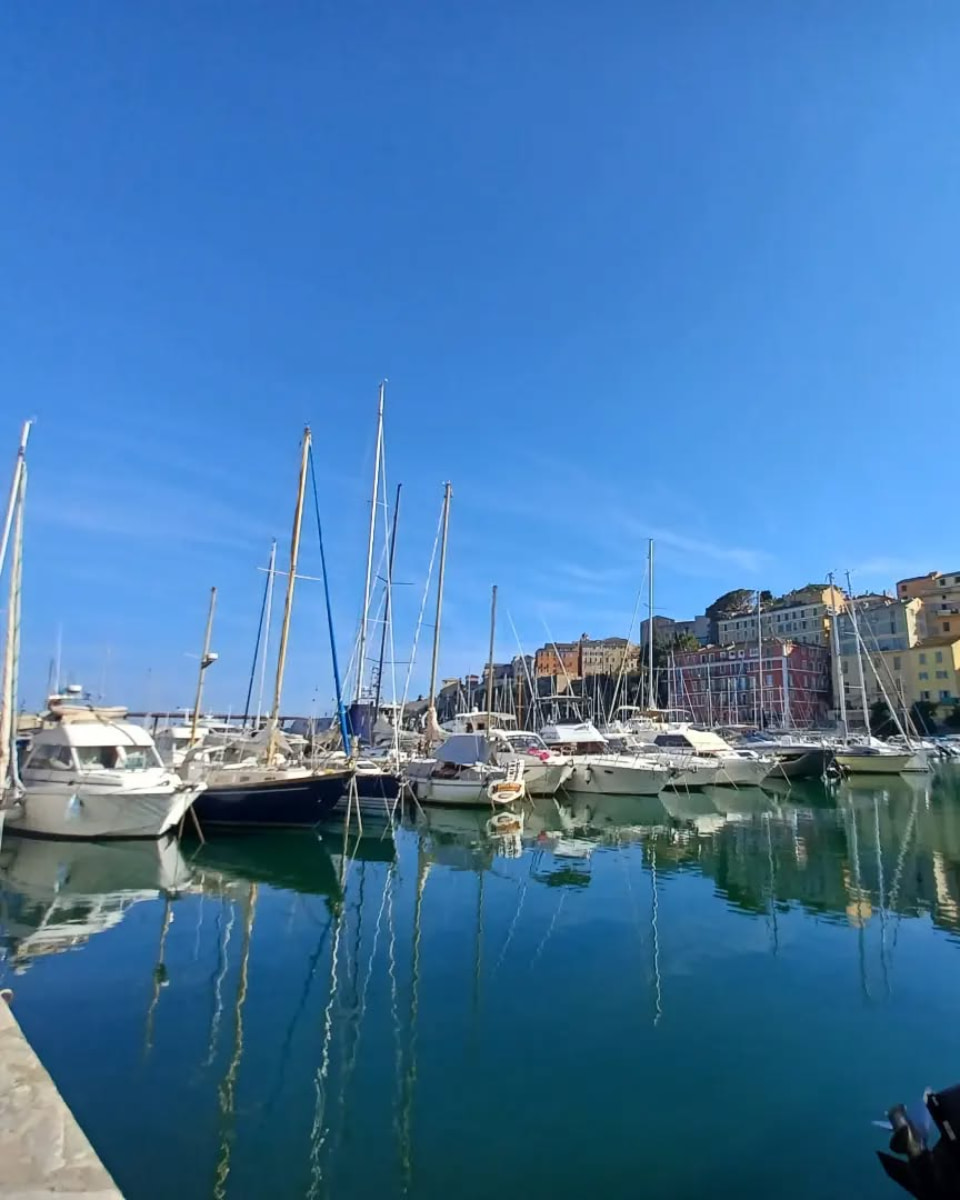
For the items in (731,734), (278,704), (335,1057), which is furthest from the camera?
(731,734)

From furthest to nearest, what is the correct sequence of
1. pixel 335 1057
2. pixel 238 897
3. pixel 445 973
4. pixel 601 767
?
pixel 601 767, pixel 238 897, pixel 445 973, pixel 335 1057

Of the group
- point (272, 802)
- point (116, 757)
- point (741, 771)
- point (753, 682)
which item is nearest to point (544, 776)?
point (741, 771)

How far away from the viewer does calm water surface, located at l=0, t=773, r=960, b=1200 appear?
21.1 feet

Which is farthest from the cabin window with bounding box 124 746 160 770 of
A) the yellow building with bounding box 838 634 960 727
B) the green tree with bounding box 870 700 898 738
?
the green tree with bounding box 870 700 898 738

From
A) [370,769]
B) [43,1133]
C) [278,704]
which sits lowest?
[43,1133]

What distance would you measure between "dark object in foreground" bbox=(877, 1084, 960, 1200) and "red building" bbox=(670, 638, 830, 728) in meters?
103

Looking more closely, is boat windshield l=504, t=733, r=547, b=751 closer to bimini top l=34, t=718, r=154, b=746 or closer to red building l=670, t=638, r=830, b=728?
bimini top l=34, t=718, r=154, b=746

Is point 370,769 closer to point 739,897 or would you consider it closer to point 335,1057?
point 739,897

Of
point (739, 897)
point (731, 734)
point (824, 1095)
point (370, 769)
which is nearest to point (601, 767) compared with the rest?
point (370, 769)

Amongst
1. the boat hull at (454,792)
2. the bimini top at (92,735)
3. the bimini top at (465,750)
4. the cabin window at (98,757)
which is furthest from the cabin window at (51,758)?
the bimini top at (465,750)

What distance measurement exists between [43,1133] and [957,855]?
25575 millimetres

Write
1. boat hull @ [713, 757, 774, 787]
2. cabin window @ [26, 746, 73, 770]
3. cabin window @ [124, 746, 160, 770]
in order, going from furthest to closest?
boat hull @ [713, 757, 774, 787]
cabin window @ [124, 746, 160, 770]
cabin window @ [26, 746, 73, 770]

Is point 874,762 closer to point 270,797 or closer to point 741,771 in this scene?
point 741,771

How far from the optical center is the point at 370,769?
3042cm
